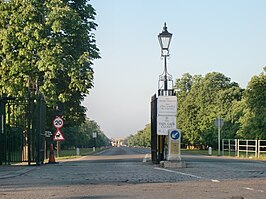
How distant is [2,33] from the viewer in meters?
35.6

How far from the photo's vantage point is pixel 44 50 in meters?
35.4

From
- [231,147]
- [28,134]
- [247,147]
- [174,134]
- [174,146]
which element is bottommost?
[231,147]

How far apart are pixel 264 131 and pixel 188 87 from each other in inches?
3223

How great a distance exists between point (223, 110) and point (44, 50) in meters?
60.1

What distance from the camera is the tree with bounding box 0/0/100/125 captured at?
3531cm

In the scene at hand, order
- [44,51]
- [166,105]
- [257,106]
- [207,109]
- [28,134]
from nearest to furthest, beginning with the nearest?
[166,105]
[28,134]
[44,51]
[257,106]
[207,109]

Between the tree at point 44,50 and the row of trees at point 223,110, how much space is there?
2782 centimetres

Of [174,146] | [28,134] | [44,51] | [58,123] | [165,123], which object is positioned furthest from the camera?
[44,51]

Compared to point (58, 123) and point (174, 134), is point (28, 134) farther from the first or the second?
point (174, 134)

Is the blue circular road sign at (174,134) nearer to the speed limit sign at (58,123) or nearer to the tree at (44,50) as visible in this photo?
the speed limit sign at (58,123)

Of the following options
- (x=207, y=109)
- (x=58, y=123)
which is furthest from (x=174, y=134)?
(x=207, y=109)

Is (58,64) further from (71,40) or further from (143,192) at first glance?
(143,192)

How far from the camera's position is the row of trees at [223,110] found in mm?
60206

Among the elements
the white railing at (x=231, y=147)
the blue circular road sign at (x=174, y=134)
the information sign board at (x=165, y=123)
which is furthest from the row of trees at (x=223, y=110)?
the blue circular road sign at (x=174, y=134)
